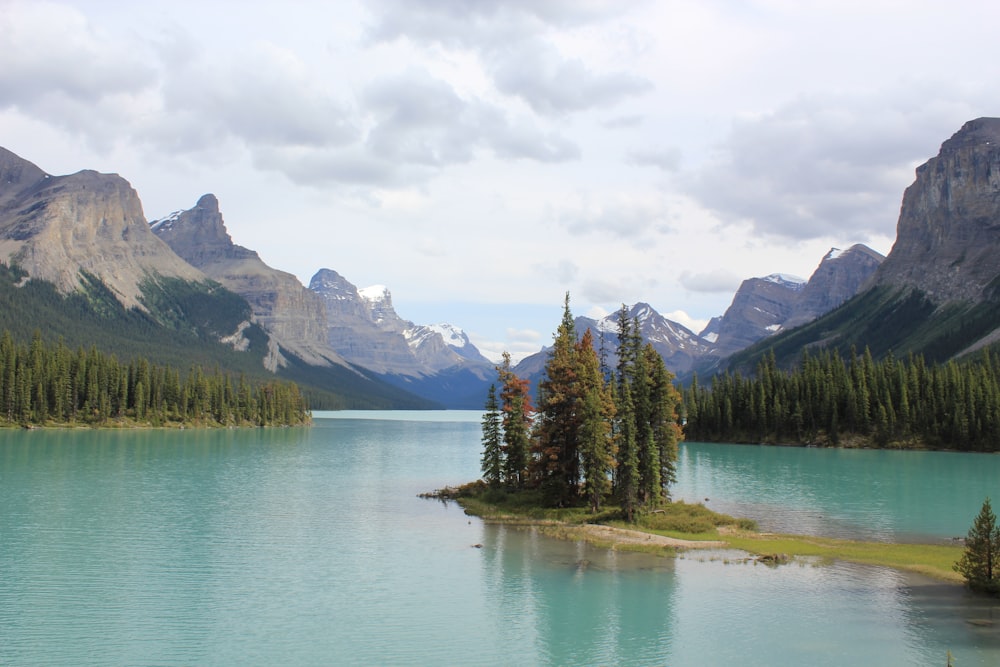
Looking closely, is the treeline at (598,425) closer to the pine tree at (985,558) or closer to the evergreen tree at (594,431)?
the evergreen tree at (594,431)

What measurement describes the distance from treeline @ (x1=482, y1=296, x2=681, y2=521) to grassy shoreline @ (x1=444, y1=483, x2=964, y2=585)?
83.7 inches

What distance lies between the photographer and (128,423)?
18500 centimetres

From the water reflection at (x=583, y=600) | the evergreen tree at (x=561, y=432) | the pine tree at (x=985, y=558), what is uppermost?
the evergreen tree at (x=561, y=432)

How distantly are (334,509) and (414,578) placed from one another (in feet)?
97.0

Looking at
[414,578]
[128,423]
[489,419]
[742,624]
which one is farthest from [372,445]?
[742,624]

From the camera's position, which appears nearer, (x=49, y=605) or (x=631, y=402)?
(x=49, y=605)

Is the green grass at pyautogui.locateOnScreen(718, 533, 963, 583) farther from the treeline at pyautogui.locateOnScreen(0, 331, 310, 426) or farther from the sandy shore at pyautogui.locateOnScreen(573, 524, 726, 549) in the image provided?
the treeline at pyautogui.locateOnScreen(0, 331, 310, 426)

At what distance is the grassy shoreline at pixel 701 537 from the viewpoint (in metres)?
50.8

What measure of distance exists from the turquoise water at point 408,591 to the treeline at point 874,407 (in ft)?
304

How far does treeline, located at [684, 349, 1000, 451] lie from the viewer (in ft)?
526

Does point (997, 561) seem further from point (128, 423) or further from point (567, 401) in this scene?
point (128, 423)

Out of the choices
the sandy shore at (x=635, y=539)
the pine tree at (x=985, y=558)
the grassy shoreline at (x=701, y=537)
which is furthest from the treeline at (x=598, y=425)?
the pine tree at (x=985, y=558)

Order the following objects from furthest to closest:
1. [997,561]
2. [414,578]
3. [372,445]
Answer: [372,445] → [414,578] → [997,561]

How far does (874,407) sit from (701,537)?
138815 millimetres
